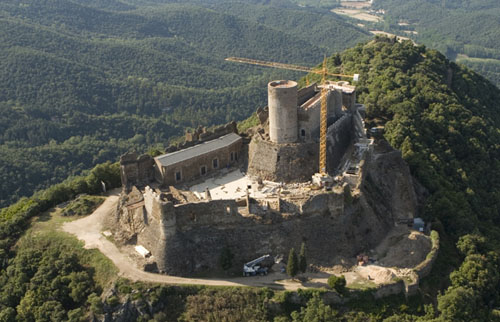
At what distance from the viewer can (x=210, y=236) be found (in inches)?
2186

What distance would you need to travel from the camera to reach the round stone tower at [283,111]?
207 feet

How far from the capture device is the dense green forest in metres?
51.7

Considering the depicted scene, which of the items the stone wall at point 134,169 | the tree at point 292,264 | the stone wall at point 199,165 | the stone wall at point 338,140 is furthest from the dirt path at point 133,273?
the stone wall at point 338,140

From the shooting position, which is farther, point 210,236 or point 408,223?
point 408,223

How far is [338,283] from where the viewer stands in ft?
169

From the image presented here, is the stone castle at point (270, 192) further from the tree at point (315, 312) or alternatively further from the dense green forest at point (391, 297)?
the tree at point (315, 312)

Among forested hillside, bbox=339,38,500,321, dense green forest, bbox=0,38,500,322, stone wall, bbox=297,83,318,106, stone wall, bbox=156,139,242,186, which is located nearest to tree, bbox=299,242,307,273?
dense green forest, bbox=0,38,500,322

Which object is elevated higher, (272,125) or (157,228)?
(272,125)

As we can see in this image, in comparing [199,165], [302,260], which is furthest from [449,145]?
[302,260]

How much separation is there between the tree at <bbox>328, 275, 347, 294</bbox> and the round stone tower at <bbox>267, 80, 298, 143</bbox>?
19.6 m

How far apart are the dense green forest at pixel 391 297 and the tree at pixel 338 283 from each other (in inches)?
42.8

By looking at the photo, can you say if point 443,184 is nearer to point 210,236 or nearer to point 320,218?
point 320,218

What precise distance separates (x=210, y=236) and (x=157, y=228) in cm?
561

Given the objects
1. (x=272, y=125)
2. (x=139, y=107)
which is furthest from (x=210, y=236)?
(x=139, y=107)
